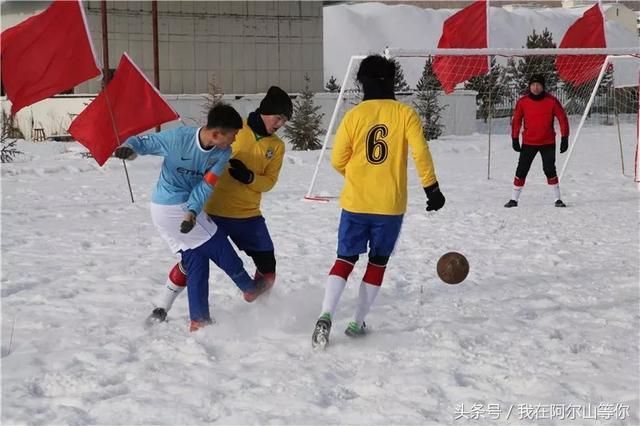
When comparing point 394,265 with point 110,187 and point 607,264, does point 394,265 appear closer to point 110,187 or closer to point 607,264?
point 607,264

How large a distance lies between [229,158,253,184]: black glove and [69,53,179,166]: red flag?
2.62 m

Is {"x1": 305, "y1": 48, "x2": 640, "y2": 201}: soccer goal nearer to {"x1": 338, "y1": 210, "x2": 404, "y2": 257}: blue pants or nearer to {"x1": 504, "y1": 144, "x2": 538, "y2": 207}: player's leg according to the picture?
{"x1": 504, "y1": 144, "x2": 538, "y2": 207}: player's leg

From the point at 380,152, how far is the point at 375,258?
68 centimetres

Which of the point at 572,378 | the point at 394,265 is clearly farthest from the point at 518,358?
the point at 394,265

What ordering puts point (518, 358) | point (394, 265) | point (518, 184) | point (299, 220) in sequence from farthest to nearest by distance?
point (518, 184)
point (299, 220)
point (394, 265)
point (518, 358)

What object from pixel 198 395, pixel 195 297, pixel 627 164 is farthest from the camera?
pixel 627 164

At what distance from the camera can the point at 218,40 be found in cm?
2523

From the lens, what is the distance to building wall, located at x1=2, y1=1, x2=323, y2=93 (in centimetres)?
2400

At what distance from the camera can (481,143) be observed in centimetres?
2225

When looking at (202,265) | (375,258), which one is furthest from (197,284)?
(375,258)

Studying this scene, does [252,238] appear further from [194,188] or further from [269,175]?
[194,188]

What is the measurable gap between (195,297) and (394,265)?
2563 millimetres

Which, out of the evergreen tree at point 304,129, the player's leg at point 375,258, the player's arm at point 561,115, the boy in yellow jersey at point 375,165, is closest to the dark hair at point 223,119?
the boy in yellow jersey at point 375,165

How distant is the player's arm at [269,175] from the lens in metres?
5.02
